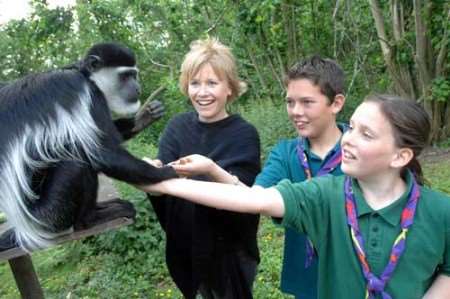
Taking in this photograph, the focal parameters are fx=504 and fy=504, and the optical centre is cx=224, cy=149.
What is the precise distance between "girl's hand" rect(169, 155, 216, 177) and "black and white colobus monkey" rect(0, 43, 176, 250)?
18cm

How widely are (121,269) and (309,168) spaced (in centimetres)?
214

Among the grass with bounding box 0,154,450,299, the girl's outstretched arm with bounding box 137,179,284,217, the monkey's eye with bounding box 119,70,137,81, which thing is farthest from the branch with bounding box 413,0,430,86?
the girl's outstretched arm with bounding box 137,179,284,217

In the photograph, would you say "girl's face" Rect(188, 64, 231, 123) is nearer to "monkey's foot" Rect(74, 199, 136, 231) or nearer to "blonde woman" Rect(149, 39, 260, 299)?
"blonde woman" Rect(149, 39, 260, 299)

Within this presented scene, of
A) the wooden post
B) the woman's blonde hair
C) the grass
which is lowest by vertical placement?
the grass

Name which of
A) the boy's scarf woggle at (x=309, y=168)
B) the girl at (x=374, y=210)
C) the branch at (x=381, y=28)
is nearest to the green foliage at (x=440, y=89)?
the branch at (x=381, y=28)

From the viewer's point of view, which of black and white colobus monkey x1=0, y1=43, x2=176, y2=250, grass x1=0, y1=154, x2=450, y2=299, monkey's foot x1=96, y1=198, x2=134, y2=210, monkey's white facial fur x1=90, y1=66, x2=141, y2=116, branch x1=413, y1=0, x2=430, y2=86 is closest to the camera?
black and white colobus monkey x1=0, y1=43, x2=176, y2=250

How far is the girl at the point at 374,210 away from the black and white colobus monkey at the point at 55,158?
22.8 inches

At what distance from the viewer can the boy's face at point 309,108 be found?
1.48 metres

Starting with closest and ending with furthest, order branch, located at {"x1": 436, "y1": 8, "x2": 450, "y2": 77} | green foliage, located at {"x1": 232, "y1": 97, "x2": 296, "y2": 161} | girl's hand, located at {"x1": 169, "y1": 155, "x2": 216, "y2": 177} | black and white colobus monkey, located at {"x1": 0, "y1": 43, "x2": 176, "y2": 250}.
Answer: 1. girl's hand, located at {"x1": 169, "y1": 155, "x2": 216, "y2": 177}
2. black and white colobus monkey, located at {"x1": 0, "y1": 43, "x2": 176, "y2": 250}
3. branch, located at {"x1": 436, "y1": 8, "x2": 450, "y2": 77}
4. green foliage, located at {"x1": 232, "y1": 97, "x2": 296, "y2": 161}

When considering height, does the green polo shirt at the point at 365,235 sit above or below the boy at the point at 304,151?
below

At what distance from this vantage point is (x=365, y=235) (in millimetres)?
1187

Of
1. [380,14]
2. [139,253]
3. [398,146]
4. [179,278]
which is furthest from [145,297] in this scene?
[380,14]

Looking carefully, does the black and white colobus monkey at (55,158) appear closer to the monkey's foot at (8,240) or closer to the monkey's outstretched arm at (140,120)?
the monkey's foot at (8,240)

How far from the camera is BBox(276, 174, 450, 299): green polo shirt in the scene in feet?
3.75
